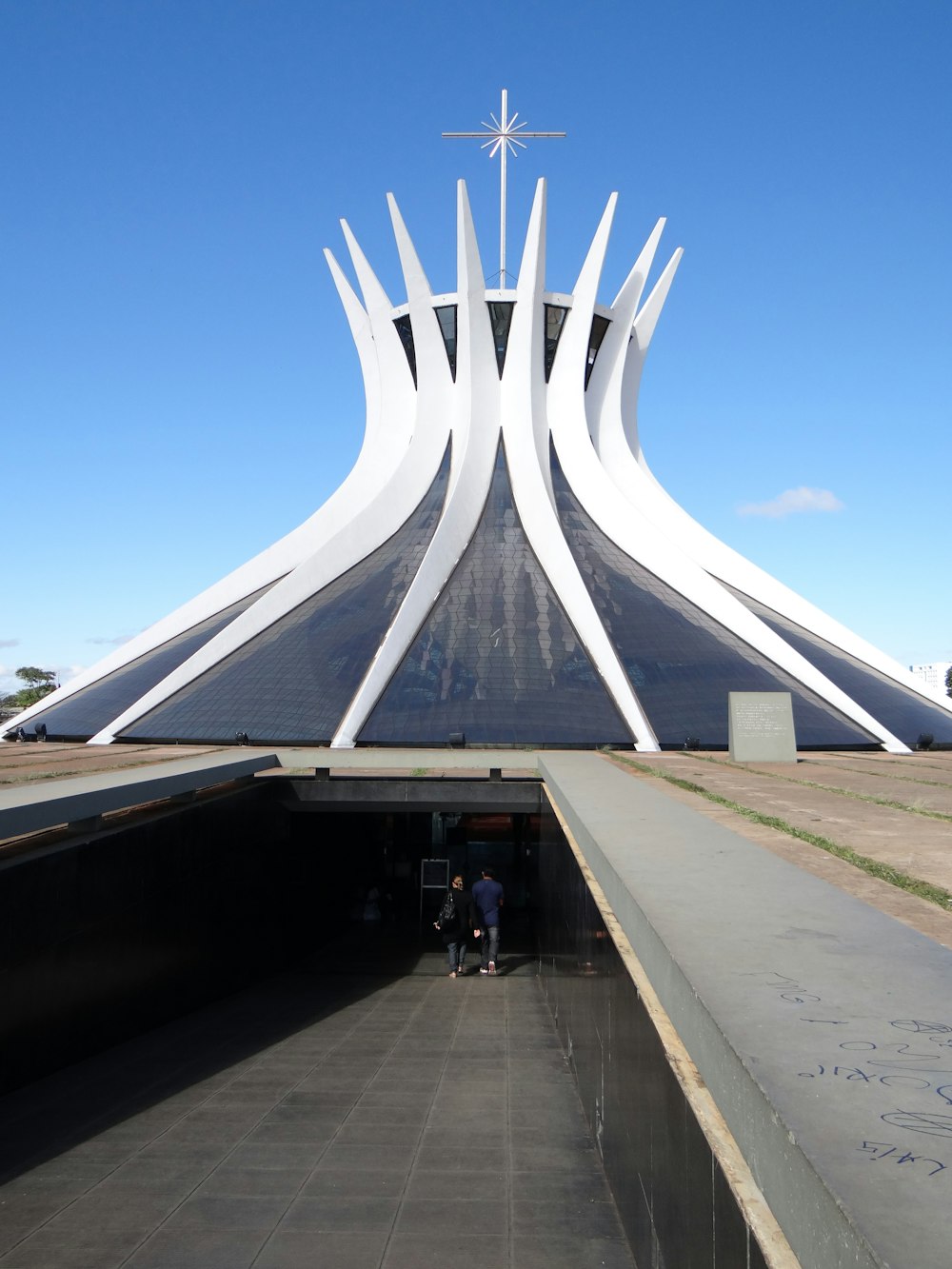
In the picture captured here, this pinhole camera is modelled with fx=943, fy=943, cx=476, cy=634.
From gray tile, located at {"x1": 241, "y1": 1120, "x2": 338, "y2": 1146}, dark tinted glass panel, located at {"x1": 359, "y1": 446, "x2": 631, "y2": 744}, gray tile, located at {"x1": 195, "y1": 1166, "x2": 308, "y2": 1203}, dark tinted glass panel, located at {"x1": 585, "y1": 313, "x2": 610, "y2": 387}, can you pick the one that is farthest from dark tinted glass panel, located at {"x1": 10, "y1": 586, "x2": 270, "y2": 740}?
gray tile, located at {"x1": 195, "y1": 1166, "x2": 308, "y2": 1203}

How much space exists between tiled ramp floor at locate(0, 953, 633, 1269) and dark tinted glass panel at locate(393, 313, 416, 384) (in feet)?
63.6

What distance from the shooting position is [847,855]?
543 centimetres

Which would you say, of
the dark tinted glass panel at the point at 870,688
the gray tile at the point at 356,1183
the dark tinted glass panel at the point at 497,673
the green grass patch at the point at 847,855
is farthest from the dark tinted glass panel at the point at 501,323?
the gray tile at the point at 356,1183

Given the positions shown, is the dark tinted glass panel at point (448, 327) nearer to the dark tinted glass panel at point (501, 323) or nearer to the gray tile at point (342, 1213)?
the dark tinted glass panel at point (501, 323)

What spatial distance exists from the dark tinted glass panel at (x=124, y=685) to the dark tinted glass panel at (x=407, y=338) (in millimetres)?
7567

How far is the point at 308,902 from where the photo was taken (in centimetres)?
1303

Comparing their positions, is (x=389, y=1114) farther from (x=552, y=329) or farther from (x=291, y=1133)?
(x=552, y=329)

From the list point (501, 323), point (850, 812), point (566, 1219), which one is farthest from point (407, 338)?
point (566, 1219)

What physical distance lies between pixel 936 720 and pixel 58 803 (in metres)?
19.0

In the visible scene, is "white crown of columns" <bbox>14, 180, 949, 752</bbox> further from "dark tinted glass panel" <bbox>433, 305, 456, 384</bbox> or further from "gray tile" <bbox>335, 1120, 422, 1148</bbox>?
"gray tile" <bbox>335, 1120, 422, 1148</bbox>

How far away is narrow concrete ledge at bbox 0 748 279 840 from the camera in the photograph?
6.48 m

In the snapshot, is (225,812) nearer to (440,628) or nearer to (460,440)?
(440,628)

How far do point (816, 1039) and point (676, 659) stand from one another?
58.0 ft

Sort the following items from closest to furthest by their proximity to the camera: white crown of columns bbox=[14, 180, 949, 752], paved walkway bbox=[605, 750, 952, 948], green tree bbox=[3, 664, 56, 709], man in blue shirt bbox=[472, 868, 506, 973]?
paved walkway bbox=[605, 750, 952, 948], man in blue shirt bbox=[472, 868, 506, 973], white crown of columns bbox=[14, 180, 949, 752], green tree bbox=[3, 664, 56, 709]
